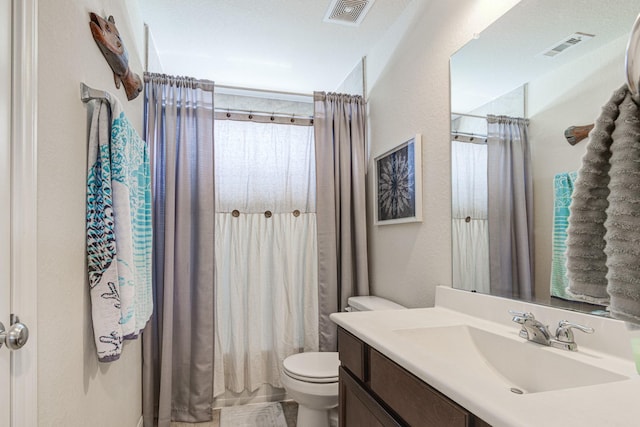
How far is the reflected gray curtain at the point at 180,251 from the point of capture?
2145mm

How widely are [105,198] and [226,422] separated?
171cm

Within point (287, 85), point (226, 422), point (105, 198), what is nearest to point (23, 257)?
point (105, 198)

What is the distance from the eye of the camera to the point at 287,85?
9.57ft

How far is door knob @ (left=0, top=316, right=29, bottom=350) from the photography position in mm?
731

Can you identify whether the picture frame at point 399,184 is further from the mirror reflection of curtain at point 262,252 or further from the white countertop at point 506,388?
the white countertop at point 506,388

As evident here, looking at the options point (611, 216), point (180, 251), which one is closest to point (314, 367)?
point (180, 251)

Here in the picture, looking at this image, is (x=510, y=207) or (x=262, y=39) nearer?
(x=510, y=207)

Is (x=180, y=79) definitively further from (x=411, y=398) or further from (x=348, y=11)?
(x=411, y=398)

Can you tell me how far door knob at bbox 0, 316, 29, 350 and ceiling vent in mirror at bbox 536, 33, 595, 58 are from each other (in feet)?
5.62

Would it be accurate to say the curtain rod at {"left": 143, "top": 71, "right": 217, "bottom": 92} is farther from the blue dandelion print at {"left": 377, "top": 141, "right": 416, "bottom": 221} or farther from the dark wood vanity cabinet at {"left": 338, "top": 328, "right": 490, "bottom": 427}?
the dark wood vanity cabinet at {"left": 338, "top": 328, "right": 490, "bottom": 427}

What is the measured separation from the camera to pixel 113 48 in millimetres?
1357

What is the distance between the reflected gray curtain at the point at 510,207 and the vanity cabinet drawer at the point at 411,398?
0.59 metres

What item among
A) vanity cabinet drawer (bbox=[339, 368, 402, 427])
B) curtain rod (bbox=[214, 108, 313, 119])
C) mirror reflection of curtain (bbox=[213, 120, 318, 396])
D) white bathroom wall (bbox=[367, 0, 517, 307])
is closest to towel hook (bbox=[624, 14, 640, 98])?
vanity cabinet drawer (bbox=[339, 368, 402, 427])

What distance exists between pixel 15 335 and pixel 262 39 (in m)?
2.14
